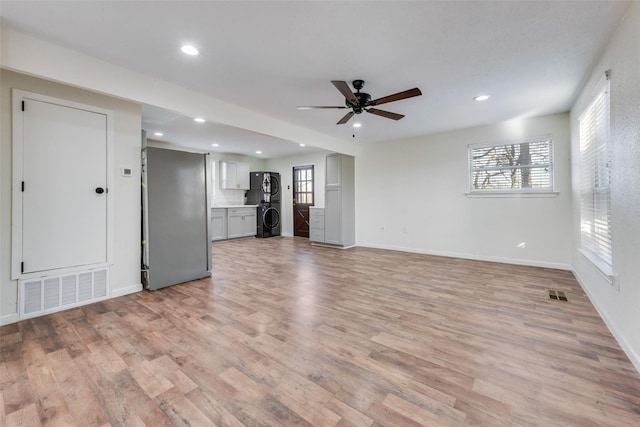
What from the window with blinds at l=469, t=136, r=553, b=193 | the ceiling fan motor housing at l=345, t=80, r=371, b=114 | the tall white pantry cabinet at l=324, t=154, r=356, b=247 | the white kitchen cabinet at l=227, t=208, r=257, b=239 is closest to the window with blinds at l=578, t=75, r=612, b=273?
the window with blinds at l=469, t=136, r=553, b=193

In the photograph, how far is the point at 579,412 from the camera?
55.4 inches

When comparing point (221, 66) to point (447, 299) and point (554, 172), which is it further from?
point (554, 172)

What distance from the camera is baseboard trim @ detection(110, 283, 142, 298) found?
3121mm

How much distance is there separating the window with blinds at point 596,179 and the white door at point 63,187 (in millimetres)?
4960

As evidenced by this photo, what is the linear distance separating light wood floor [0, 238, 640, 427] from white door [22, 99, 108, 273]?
24.2 inches

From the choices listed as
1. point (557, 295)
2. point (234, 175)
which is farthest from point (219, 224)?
point (557, 295)

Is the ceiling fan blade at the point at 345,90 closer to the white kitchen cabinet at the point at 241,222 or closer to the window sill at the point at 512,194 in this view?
the window sill at the point at 512,194

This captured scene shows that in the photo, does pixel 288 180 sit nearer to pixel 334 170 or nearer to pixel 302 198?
pixel 302 198

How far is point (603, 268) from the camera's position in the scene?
2.51 m

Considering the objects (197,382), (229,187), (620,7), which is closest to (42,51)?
(197,382)

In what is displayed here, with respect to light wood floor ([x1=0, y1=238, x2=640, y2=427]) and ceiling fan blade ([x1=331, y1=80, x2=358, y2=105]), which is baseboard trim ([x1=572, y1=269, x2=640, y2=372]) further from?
ceiling fan blade ([x1=331, y1=80, x2=358, y2=105])

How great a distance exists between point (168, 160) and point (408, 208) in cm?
447

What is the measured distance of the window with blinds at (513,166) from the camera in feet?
14.2

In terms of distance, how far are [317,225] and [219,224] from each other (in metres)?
2.59
